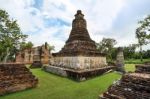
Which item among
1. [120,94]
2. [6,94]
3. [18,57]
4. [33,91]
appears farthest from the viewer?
[18,57]

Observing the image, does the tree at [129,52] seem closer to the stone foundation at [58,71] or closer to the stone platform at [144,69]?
the stone foundation at [58,71]

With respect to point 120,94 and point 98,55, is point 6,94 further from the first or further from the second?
point 98,55

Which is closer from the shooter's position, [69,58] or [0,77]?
[0,77]

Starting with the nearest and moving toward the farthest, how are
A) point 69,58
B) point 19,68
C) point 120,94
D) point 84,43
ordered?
1. point 120,94
2. point 19,68
3. point 69,58
4. point 84,43

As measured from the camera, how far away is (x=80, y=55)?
16.2 metres

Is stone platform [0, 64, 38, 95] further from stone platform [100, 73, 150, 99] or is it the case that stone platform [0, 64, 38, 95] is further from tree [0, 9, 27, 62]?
tree [0, 9, 27, 62]

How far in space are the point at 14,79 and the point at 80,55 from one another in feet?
25.6

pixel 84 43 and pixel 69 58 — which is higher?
pixel 84 43

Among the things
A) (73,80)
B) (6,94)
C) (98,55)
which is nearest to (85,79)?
(73,80)

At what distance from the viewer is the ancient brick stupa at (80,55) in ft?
52.7

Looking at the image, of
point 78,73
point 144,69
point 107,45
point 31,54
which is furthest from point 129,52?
point 144,69

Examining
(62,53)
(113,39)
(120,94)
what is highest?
(113,39)

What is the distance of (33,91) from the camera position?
10359 mm

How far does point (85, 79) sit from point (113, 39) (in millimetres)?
38366
